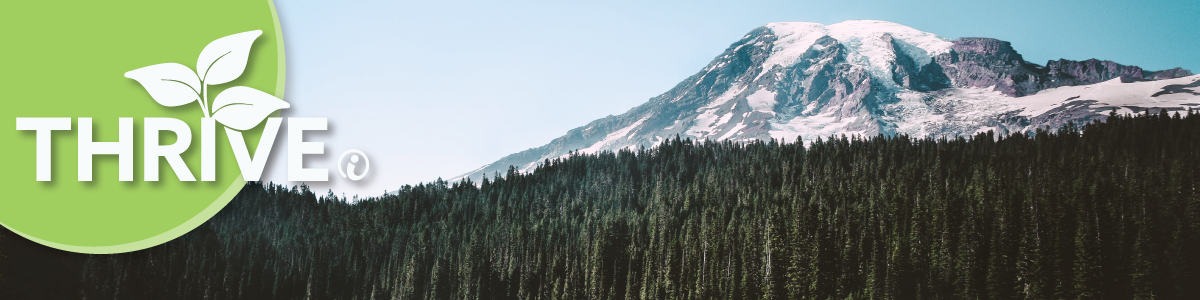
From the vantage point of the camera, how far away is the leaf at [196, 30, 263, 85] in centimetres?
1564

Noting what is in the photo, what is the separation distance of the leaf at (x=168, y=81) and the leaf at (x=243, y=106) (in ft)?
1.69

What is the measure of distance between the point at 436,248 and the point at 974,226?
350 feet

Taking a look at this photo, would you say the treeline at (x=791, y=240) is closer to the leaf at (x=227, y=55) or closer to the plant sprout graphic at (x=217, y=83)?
the plant sprout graphic at (x=217, y=83)

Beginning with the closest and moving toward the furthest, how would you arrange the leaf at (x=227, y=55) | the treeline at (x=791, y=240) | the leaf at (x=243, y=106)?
the leaf at (x=227, y=55) < the leaf at (x=243, y=106) < the treeline at (x=791, y=240)

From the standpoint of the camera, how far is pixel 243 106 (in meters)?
16.0

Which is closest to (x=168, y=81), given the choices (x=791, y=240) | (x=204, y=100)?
(x=204, y=100)

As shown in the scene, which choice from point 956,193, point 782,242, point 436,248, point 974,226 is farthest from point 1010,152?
point 436,248

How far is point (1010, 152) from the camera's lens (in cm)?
15712

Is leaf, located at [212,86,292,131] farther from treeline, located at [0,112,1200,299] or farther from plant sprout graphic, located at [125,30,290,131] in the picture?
treeline, located at [0,112,1200,299]

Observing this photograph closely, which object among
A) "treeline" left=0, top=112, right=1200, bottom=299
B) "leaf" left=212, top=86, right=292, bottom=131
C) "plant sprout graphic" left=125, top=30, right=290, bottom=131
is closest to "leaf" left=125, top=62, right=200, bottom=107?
"plant sprout graphic" left=125, top=30, right=290, bottom=131

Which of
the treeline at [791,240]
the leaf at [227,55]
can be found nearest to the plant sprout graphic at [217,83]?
the leaf at [227,55]

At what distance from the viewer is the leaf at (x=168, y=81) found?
1570cm

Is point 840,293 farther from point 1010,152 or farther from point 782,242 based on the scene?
point 1010,152

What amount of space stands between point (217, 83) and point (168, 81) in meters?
0.94
